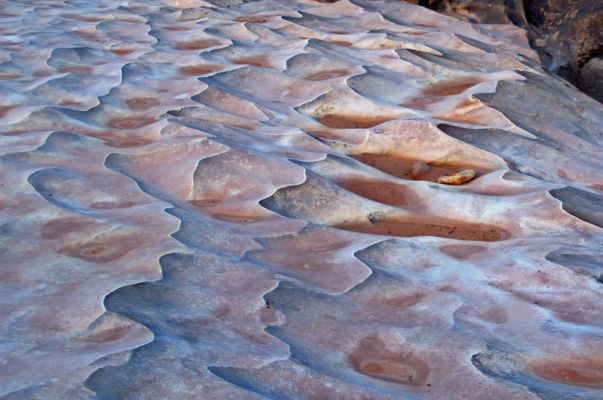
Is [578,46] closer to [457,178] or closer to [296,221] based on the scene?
[457,178]

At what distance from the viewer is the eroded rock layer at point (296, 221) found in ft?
6.02

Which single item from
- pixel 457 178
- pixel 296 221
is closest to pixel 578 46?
pixel 457 178

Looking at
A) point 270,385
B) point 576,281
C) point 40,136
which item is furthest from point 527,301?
point 40,136

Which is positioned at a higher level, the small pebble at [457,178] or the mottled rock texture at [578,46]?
the mottled rock texture at [578,46]

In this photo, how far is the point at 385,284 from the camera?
2.31 metres

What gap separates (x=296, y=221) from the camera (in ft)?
8.96

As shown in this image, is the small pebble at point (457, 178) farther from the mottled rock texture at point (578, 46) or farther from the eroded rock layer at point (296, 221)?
the mottled rock texture at point (578, 46)

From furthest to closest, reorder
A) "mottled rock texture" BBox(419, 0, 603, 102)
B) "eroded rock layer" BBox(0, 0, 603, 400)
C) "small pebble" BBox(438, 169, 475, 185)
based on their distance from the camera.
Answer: "mottled rock texture" BBox(419, 0, 603, 102) < "small pebble" BBox(438, 169, 475, 185) < "eroded rock layer" BBox(0, 0, 603, 400)

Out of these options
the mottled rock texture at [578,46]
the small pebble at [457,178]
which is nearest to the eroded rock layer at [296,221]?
the small pebble at [457,178]

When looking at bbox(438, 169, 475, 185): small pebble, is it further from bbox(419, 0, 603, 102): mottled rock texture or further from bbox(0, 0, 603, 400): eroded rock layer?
bbox(419, 0, 603, 102): mottled rock texture

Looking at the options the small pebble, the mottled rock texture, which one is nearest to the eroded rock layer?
the small pebble

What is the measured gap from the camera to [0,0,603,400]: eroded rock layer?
184cm

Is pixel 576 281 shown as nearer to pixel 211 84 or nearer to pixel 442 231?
pixel 442 231

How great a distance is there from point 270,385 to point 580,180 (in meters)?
2.23
